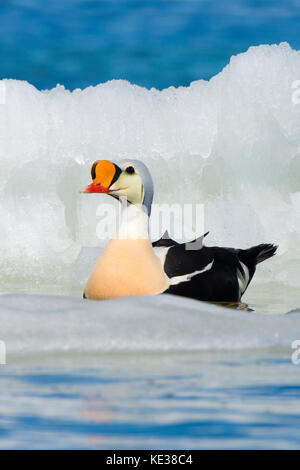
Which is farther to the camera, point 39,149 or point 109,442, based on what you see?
point 39,149

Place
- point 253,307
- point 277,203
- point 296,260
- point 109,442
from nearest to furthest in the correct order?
point 109,442
point 253,307
point 296,260
point 277,203

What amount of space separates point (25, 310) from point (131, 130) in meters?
5.77

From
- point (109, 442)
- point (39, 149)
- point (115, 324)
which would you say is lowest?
point (109, 442)

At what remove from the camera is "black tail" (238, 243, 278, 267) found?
20.5 feet

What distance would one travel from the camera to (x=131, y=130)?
10164 millimetres

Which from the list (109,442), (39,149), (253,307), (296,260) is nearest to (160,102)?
(39,149)

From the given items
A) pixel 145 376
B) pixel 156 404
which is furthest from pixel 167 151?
pixel 156 404

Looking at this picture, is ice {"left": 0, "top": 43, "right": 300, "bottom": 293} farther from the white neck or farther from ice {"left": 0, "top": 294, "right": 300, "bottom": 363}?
ice {"left": 0, "top": 294, "right": 300, "bottom": 363}

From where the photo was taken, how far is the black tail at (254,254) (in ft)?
20.5

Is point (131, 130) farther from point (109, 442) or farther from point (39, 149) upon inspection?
point (109, 442)

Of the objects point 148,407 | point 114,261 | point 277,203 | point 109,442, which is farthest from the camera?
point 277,203

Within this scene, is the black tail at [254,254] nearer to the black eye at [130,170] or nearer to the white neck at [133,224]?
the white neck at [133,224]

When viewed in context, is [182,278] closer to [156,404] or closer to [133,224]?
[133,224]

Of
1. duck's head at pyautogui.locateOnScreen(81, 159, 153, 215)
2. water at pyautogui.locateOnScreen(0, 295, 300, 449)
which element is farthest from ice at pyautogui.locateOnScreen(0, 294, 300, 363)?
duck's head at pyautogui.locateOnScreen(81, 159, 153, 215)
